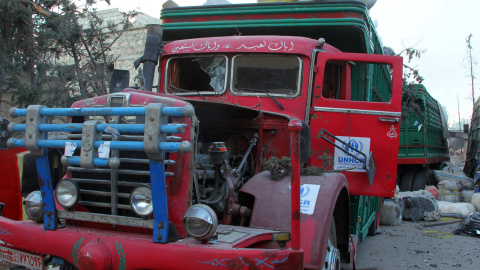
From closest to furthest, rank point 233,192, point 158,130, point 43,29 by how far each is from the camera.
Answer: point 158,130
point 233,192
point 43,29

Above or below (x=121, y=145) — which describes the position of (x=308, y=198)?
below

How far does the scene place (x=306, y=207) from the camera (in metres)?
3.00

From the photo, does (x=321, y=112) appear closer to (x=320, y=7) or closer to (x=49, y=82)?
(x=320, y=7)

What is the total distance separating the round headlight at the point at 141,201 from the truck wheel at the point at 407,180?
35.2ft

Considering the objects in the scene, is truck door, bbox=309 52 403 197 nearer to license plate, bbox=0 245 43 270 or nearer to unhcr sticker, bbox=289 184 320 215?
unhcr sticker, bbox=289 184 320 215

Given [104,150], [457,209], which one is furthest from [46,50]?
[457,209]

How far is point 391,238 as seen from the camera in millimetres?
7258

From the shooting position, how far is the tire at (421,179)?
11.7 m

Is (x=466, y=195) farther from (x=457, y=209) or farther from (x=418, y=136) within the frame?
(x=457, y=209)

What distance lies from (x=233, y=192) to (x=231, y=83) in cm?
152

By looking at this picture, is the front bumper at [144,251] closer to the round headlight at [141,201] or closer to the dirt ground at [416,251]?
the round headlight at [141,201]

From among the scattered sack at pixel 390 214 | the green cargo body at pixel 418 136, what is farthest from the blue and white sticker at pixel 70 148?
the green cargo body at pixel 418 136

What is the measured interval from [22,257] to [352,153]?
288 centimetres

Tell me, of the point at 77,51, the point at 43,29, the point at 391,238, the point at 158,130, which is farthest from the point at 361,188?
the point at 77,51
